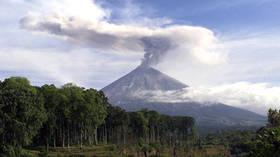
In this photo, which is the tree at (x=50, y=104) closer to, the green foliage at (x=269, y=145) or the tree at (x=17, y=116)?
the tree at (x=17, y=116)

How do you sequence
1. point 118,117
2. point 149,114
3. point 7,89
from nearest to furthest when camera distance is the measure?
point 7,89 → point 118,117 → point 149,114

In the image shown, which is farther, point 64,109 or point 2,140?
point 64,109

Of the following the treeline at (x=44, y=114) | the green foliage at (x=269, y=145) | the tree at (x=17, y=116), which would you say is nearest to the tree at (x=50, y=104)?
the treeline at (x=44, y=114)

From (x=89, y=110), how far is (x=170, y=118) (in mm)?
58998

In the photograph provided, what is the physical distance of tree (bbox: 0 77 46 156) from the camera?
1778 inches

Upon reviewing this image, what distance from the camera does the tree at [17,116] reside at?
45.2 m

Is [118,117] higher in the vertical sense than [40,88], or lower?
lower

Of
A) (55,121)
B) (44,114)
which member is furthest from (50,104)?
(44,114)

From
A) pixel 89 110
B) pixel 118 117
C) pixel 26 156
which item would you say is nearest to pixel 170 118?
pixel 118 117

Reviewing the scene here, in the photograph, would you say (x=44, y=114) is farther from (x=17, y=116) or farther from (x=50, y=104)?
(x=50, y=104)

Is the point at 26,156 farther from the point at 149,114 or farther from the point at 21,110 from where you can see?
the point at 149,114

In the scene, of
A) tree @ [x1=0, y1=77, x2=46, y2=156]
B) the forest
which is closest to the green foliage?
the forest

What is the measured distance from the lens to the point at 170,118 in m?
115

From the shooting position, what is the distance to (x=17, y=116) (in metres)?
46.7
